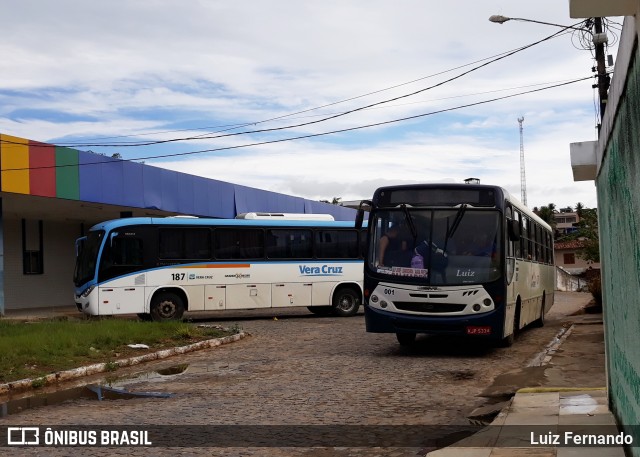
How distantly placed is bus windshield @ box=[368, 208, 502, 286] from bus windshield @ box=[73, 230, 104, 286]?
413 inches

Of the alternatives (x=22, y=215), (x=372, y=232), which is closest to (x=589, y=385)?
(x=372, y=232)

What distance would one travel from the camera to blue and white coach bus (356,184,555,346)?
12797 mm

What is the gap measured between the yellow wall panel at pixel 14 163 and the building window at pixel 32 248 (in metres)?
9.94

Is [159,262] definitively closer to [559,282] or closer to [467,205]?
[467,205]

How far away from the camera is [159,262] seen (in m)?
21.8

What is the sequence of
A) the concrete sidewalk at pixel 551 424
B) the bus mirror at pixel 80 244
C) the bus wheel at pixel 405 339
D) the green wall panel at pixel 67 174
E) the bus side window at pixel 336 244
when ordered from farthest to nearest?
the bus side window at pixel 336 244, the green wall panel at pixel 67 174, the bus mirror at pixel 80 244, the bus wheel at pixel 405 339, the concrete sidewalk at pixel 551 424

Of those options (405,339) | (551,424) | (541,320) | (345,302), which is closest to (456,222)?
(405,339)

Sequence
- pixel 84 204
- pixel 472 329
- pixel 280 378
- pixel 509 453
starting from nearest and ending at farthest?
pixel 509 453
pixel 280 378
pixel 472 329
pixel 84 204

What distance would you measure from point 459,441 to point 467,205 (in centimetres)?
690

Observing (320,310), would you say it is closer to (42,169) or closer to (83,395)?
(42,169)

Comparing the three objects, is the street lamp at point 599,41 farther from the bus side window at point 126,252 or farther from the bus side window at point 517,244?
the bus side window at point 126,252

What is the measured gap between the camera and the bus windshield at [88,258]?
69.5ft

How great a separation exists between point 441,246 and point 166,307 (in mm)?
11065

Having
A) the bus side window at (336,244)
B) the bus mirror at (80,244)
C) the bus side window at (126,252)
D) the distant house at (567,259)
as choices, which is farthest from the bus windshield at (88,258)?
the distant house at (567,259)
